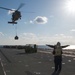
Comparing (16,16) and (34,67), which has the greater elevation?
(16,16)

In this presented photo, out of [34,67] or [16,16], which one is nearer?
[34,67]

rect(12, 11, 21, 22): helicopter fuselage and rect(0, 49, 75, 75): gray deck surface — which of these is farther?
rect(12, 11, 21, 22): helicopter fuselage

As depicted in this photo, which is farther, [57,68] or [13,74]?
[57,68]

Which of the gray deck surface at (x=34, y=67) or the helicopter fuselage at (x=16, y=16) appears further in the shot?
the helicopter fuselage at (x=16, y=16)

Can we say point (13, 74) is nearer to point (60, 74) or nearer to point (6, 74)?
point (6, 74)

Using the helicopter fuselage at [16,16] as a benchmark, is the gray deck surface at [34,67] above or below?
below

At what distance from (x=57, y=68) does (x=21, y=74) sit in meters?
3.16

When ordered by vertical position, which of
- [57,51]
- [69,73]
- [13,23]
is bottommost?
[69,73]

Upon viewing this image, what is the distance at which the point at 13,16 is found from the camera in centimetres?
5506

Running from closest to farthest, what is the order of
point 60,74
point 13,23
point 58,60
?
point 60,74, point 58,60, point 13,23

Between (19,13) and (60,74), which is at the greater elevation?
(19,13)

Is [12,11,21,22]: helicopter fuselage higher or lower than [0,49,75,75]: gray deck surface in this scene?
higher

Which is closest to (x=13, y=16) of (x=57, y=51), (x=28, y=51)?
(x=28, y=51)

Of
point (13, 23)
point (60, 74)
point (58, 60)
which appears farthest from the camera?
point (13, 23)
